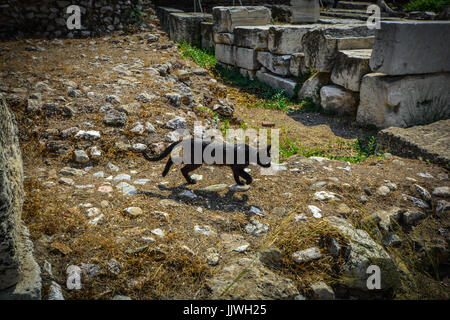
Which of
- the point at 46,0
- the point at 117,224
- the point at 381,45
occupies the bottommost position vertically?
the point at 117,224

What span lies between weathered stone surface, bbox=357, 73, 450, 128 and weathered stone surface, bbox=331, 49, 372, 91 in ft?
0.56

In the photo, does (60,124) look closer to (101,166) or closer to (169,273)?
(101,166)

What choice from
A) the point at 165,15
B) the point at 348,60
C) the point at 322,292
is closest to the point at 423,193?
the point at 322,292

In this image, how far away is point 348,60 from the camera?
17.9ft

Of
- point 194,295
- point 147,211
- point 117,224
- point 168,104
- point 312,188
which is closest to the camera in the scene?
point 194,295

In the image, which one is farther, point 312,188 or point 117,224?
point 312,188

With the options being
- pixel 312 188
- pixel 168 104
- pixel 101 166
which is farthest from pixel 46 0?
pixel 312 188

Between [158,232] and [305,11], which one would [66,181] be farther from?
[305,11]

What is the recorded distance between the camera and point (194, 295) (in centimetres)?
214

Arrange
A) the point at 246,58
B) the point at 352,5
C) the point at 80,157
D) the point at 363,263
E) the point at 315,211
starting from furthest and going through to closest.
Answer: the point at 352,5 < the point at 246,58 < the point at 80,157 < the point at 315,211 < the point at 363,263

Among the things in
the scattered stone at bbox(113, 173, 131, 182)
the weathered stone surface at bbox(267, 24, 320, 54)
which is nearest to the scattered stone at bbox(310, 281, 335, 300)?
the scattered stone at bbox(113, 173, 131, 182)

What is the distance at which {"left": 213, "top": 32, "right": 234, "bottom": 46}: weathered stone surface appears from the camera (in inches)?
316

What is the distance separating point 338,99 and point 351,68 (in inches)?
23.1
